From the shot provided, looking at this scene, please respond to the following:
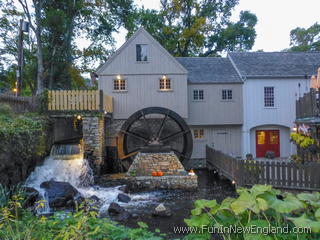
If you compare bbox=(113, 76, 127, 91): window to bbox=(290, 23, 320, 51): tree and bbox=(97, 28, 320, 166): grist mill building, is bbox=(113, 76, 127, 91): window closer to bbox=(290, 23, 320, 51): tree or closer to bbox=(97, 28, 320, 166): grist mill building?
bbox=(97, 28, 320, 166): grist mill building

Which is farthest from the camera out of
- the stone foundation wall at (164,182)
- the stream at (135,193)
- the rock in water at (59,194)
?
the stone foundation wall at (164,182)

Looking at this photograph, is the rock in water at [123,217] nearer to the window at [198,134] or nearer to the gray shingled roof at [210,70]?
the window at [198,134]

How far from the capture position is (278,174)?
7910 mm

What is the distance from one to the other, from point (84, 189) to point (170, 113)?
5314mm

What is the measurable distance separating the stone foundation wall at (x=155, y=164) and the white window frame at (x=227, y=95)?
544cm

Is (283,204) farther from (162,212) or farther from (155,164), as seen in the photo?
(155,164)

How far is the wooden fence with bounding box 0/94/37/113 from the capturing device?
430 inches

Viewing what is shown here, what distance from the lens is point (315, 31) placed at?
30.6 meters

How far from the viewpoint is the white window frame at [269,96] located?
14875 millimetres

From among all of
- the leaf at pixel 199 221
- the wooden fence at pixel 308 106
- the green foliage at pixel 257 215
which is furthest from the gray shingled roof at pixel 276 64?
the leaf at pixel 199 221

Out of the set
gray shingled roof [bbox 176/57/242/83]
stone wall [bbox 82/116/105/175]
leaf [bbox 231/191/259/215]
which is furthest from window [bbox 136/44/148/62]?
leaf [bbox 231/191/259/215]

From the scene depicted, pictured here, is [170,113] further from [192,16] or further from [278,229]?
[192,16]

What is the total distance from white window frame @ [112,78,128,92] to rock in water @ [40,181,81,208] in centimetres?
670

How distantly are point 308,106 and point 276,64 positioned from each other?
7.35 metres
